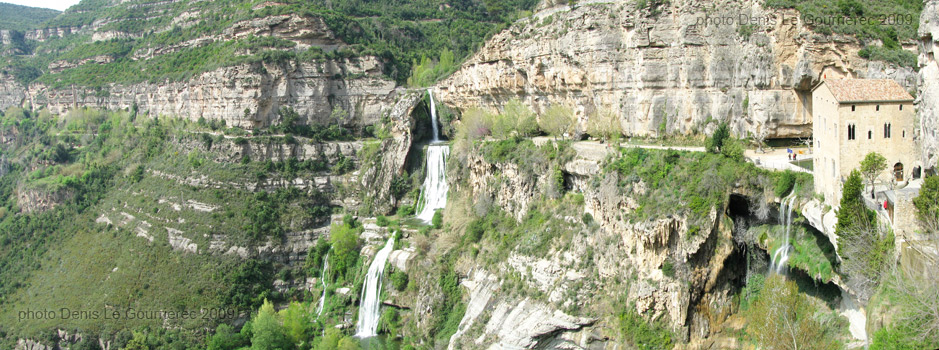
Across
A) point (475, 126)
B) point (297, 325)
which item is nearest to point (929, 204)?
point (475, 126)

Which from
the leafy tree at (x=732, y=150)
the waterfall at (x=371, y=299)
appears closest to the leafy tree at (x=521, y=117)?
the waterfall at (x=371, y=299)

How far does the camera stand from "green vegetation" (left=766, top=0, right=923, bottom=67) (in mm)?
31000

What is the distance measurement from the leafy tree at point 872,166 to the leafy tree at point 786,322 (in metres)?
6.02

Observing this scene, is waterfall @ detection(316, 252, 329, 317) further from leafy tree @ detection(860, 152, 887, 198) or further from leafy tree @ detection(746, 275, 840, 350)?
leafy tree @ detection(860, 152, 887, 198)

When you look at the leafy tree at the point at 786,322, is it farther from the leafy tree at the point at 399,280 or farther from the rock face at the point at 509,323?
the leafy tree at the point at 399,280

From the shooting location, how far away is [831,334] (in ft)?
88.9

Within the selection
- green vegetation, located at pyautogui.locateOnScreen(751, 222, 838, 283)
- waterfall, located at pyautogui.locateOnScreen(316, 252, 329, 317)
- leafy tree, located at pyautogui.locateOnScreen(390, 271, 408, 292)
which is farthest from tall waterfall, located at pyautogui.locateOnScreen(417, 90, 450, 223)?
green vegetation, located at pyautogui.locateOnScreen(751, 222, 838, 283)

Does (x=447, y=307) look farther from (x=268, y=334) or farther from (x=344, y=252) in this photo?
(x=344, y=252)

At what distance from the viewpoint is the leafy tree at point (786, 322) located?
2648 cm

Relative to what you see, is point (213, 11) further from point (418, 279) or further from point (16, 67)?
point (418, 279)

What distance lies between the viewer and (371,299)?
159ft

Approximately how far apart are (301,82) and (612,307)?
40.7 metres

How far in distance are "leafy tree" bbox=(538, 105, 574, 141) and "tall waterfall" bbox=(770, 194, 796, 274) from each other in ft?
57.2

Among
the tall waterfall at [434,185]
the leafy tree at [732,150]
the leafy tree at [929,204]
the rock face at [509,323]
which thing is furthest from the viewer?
the tall waterfall at [434,185]
